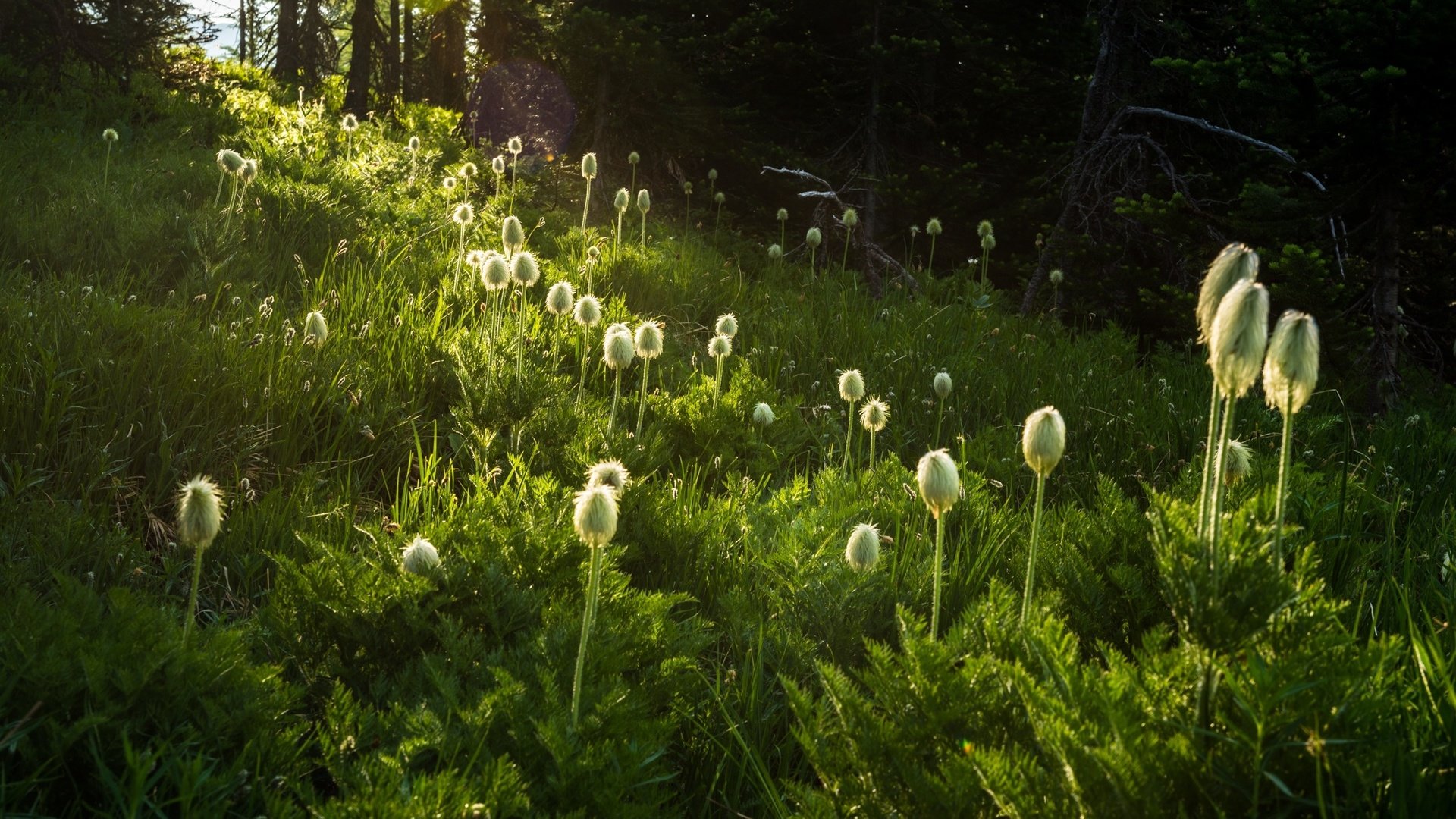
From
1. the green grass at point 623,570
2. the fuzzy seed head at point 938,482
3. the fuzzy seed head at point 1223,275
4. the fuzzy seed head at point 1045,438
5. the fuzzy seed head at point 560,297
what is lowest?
the green grass at point 623,570

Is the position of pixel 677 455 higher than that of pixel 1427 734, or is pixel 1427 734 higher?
pixel 1427 734

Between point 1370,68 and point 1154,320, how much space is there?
13.3 feet

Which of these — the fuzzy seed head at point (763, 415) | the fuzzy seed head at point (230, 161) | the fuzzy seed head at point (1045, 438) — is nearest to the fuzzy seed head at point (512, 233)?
the fuzzy seed head at point (763, 415)

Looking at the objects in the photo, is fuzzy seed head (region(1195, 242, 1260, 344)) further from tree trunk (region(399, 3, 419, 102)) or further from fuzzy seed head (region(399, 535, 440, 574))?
tree trunk (region(399, 3, 419, 102))

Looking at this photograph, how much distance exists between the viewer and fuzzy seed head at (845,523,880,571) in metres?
2.49

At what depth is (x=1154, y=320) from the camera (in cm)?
888

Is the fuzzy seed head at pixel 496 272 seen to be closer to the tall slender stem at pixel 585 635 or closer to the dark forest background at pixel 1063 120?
the tall slender stem at pixel 585 635

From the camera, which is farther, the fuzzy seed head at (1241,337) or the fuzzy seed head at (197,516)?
the fuzzy seed head at (197,516)

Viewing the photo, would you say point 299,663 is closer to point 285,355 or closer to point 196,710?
point 196,710

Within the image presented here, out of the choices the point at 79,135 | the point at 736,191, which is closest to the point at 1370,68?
the point at 736,191

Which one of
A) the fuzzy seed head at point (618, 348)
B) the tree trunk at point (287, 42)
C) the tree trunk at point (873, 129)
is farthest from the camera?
the tree trunk at point (287, 42)

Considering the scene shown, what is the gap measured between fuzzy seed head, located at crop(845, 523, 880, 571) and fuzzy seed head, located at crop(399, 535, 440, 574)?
41.1 inches

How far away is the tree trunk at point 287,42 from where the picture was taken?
14.8 m

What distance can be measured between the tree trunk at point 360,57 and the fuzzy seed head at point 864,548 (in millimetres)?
12769
